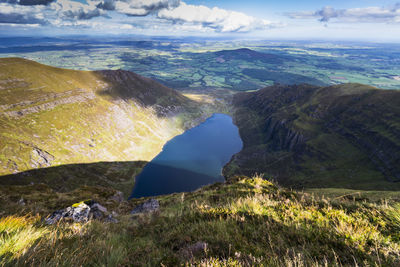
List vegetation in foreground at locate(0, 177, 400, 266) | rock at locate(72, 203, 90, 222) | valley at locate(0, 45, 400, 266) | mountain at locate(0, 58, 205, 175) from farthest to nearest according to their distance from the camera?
mountain at locate(0, 58, 205, 175), rock at locate(72, 203, 90, 222), valley at locate(0, 45, 400, 266), vegetation in foreground at locate(0, 177, 400, 266)

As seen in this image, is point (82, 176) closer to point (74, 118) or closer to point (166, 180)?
point (166, 180)

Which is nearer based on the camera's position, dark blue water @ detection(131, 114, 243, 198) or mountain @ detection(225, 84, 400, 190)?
mountain @ detection(225, 84, 400, 190)

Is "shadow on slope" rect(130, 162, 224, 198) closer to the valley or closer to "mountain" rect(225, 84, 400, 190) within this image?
the valley

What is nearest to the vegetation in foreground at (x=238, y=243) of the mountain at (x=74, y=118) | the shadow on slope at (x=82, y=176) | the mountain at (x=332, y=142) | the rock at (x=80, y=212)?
the rock at (x=80, y=212)

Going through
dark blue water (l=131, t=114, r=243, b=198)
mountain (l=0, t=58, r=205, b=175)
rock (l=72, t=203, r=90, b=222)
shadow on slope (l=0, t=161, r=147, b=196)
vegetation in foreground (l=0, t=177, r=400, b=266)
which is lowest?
dark blue water (l=131, t=114, r=243, b=198)

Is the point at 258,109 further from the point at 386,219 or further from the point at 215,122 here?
the point at 386,219

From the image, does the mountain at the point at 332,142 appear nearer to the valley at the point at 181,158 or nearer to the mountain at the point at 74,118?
the valley at the point at 181,158

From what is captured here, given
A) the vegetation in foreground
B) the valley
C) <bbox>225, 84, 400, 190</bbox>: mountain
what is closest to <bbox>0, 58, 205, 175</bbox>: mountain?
the valley

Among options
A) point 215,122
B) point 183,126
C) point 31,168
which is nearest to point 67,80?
point 31,168
